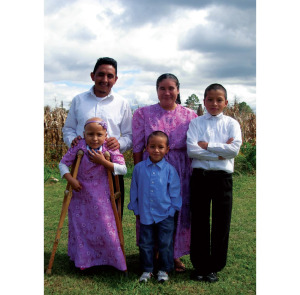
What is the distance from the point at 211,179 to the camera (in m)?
3.70

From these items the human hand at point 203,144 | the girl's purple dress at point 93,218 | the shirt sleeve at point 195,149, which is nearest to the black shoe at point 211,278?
the girl's purple dress at point 93,218

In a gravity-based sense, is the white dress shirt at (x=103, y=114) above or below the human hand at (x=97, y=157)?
above

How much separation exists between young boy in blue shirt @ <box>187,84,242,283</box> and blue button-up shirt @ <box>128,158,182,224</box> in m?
0.22

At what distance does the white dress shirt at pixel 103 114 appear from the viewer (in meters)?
3.95

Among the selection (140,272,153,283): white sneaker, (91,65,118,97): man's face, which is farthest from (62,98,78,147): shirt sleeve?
(140,272,153,283): white sneaker

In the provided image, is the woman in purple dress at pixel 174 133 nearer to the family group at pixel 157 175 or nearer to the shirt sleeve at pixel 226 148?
the family group at pixel 157 175

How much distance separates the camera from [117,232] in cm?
391

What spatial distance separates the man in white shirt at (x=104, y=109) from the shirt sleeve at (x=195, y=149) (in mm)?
717

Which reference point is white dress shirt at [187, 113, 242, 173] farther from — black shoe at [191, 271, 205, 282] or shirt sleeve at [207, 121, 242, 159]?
black shoe at [191, 271, 205, 282]

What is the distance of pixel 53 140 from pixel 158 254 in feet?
26.3

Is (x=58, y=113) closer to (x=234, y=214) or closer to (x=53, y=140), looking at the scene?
(x=53, y=140)

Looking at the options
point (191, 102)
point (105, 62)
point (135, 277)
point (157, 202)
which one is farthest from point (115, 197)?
point (191, 102)

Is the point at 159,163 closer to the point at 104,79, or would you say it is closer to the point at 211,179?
the point at 211,179

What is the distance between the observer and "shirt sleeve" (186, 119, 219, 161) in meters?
3.63
